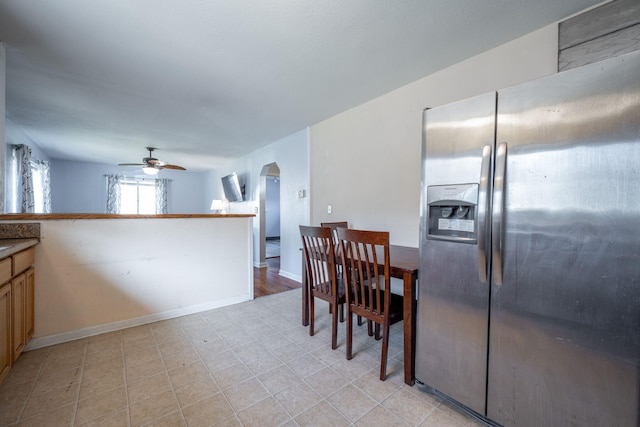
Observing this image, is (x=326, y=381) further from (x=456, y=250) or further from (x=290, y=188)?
(x=290, y=188)

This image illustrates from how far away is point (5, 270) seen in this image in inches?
62.0

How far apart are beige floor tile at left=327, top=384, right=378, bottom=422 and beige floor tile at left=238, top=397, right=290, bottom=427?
304mm

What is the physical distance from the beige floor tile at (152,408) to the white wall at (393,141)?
226 centimetres

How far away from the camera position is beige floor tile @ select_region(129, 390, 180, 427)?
1438mm

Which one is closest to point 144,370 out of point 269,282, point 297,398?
point 297,398

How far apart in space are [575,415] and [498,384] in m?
0.28

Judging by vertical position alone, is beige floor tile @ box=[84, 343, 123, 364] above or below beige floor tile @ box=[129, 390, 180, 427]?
below

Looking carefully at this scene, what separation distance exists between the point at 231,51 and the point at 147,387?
8.23 ft

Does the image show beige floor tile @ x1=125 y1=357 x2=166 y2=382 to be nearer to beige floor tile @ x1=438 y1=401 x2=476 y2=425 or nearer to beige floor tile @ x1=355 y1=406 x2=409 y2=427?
beige floor tile @ x1=355 y1=406 x2=409 y2=427

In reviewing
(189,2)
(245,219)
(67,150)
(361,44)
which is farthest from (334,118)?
(67,150)

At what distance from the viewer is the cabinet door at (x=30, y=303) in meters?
1.98

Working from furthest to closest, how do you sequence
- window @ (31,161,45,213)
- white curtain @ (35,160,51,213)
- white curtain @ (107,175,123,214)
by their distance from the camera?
white curtain @ (107,175,123,214), white curtain @ (35,160,51,213), window @ (31,161,45,213)

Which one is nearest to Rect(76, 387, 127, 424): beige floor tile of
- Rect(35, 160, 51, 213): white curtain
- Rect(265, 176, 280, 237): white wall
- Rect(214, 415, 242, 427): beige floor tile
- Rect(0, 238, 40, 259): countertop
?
Rect(214, 415, 242, 427): beige floor tile

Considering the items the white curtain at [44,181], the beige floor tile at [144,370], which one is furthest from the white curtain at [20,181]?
the beige floor tile at [144,370]
